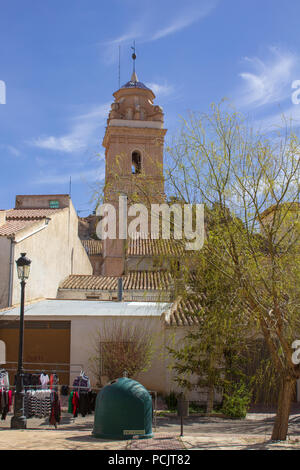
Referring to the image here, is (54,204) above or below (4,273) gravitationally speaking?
above

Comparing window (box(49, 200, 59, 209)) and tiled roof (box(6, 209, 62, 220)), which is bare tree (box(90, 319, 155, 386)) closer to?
tiled roof (box(6, 209, 62, 220))

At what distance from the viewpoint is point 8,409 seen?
14.8m

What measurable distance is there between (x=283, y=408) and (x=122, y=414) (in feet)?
11.2

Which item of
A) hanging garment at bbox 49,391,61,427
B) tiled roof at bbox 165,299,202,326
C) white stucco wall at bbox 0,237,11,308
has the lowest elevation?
hanging garment at bbox 49,391,61,427

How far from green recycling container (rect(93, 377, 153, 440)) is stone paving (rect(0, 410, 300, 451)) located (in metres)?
0.27

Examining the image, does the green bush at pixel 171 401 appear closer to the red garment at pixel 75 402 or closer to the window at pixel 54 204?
the red garment at pixel 75 402

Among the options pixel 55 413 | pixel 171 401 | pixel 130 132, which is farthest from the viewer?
pixel 130 132

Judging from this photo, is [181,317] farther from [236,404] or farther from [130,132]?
[130,132]

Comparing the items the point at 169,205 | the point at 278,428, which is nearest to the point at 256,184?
the point at 169,205

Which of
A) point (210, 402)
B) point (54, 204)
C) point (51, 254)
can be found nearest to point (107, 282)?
point (51, 254)

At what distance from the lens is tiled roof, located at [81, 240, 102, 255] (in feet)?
165

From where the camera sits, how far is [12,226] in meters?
24.5

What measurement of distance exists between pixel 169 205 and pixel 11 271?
1307 centimetres

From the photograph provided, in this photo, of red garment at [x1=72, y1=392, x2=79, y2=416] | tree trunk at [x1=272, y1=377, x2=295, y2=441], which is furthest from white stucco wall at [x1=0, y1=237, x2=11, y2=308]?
tree trunk at [x1=272, y1=377, x2=295, y2=441]
